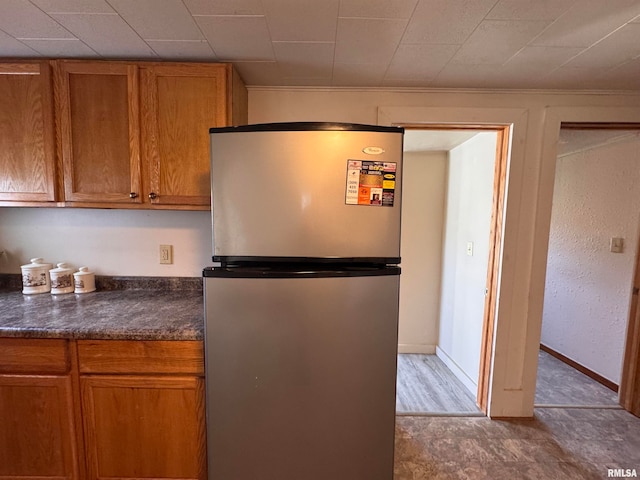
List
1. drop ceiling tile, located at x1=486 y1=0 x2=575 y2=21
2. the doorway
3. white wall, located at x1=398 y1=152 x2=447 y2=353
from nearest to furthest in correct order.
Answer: drop ceiling tile, located at x1=486 y1=0 x2=575 y2=21 < the doorway < white wall, located at x1=398 y1=152 x2=447 y2=353

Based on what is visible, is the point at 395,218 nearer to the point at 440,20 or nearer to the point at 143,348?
the point at 440,20

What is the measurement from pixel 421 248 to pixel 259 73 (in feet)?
7.08

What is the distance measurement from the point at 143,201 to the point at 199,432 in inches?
45.8

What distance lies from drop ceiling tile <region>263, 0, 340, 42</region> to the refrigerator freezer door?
18.7 inches

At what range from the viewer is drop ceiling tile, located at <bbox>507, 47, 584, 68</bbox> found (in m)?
1.31

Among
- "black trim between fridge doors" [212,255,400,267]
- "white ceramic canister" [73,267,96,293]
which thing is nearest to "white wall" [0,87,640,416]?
"white ceramic canister" [73,267,96,293]

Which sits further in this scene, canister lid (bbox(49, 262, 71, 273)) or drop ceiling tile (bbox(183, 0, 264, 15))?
canister lid (bbox(49, 262, 71, 273))

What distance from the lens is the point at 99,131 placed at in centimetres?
144

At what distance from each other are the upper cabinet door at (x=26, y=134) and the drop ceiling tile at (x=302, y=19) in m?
1.22

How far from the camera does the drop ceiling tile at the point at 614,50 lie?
1173 mm

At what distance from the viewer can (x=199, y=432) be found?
1240mm

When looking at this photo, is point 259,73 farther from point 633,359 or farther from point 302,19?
point 633,359

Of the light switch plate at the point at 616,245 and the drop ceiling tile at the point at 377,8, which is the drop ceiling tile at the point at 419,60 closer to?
the drop ceiling tile at the point at 377,8

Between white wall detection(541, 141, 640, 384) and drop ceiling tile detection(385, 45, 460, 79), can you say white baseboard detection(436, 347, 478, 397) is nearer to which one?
white wall detection(541, 141, 640, 384)
